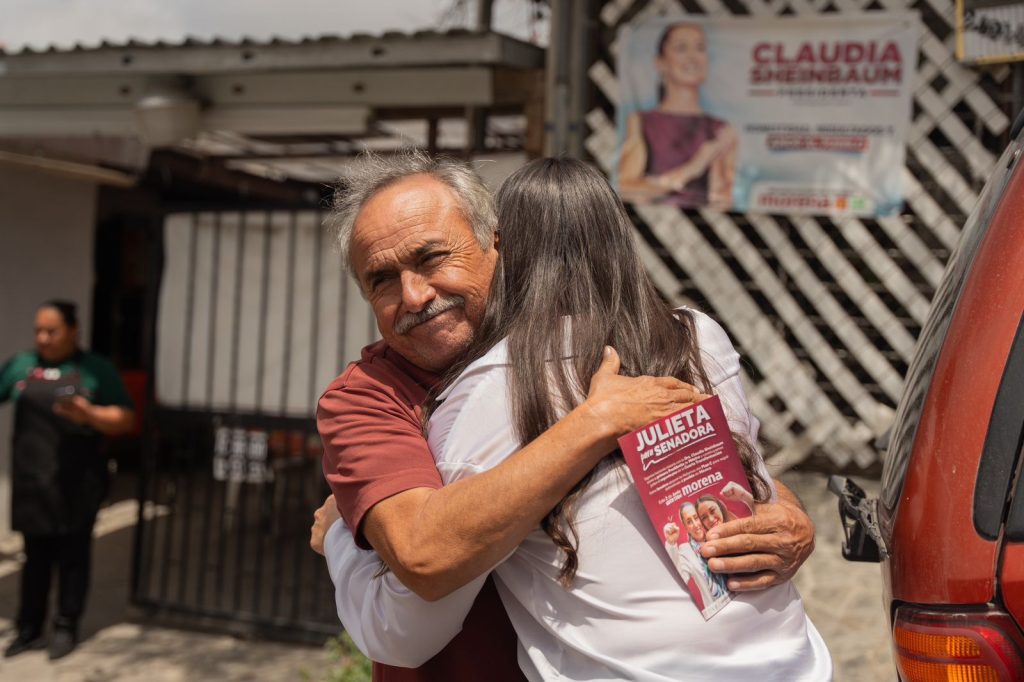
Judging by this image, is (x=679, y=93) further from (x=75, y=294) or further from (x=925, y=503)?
(x=75, y=294)

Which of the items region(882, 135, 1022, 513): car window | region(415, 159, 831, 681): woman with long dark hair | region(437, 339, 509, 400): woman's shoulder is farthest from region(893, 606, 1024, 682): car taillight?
region(437, 339, 509, 400): woman's shoulder

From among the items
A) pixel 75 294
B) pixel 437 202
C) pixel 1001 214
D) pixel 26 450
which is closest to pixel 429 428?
pixel 437 202

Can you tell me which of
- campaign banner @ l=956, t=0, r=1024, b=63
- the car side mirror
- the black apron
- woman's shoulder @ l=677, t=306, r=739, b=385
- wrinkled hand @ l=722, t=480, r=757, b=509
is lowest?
the black apron

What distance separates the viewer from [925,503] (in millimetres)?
1437

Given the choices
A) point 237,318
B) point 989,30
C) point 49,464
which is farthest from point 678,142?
point 49,464

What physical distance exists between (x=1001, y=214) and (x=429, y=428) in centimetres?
98

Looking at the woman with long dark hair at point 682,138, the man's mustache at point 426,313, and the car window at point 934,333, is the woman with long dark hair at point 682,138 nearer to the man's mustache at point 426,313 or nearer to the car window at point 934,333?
the car window at point 934,333

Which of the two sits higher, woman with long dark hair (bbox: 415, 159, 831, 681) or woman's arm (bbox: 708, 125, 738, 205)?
woman's arm (bbox: 708, 125, 738, 205)

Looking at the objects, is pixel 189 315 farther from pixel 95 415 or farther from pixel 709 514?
pixel 709 514

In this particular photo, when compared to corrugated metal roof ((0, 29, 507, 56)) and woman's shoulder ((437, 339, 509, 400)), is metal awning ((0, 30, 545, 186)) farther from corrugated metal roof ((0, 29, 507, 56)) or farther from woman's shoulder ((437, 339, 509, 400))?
woman's shoulder ((437, 339, 509, 400))

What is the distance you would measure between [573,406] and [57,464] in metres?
Answer: 4.27

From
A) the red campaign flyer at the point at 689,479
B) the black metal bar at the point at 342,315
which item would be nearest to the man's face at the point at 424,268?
the red campaign flyer at the point at 689,479

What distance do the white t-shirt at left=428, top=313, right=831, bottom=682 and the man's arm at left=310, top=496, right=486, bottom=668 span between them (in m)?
0.10

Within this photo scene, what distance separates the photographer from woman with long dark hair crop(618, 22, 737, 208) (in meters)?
4.67
